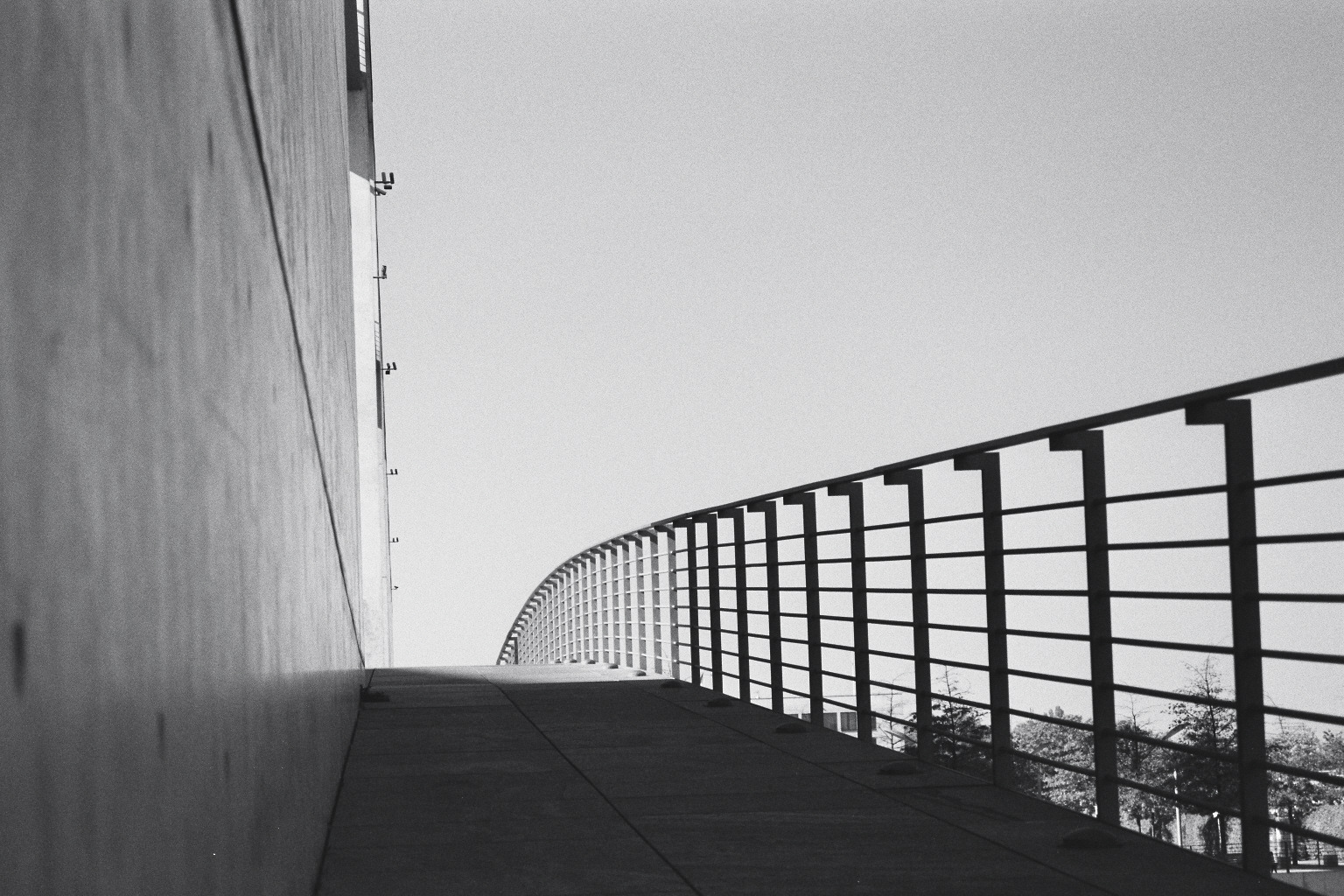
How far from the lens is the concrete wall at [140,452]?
2.56 feet

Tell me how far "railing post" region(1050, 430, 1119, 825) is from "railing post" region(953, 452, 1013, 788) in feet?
2.07

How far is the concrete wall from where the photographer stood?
781mm

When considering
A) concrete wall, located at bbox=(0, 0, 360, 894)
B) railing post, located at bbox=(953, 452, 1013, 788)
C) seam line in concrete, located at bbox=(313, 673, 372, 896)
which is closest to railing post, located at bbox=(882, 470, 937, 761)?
railing post, located at bbox=(953, 452, 1013, 788)

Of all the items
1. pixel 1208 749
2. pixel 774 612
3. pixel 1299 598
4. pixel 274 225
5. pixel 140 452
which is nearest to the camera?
pixel 140 452

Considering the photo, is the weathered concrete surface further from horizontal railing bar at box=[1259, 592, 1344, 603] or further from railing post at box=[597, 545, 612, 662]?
railing post at box=[597, 545, 612, 662]

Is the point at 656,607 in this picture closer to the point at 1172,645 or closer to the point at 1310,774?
the point at 1172,645

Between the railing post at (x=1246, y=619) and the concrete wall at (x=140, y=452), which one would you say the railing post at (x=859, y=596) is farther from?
the concrete wall at (x=140, y=452)

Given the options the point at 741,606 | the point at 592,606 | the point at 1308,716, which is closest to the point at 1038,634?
the point at 1308,716

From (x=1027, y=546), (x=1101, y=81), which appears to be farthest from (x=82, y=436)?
(x=1101, y=81)

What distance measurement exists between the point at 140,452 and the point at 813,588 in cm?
741

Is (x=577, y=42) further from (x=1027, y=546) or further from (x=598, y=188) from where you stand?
(x=1027, y=546)

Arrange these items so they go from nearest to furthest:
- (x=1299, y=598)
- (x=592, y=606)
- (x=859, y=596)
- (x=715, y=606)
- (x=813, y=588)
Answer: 1. (x=1299, y=598)
2. (x=859, y=596)
3. (x=813, y=588)
4. (x=715, y=606)
5. (x=592, y=606)

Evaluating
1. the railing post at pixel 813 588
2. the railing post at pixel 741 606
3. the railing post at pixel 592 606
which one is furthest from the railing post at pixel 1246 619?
the railing post at pixel 592 606

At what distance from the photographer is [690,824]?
17.0ft
